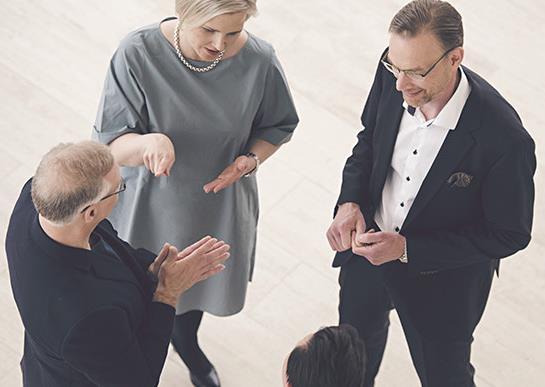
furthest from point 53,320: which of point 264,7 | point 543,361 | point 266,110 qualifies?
point 264,7

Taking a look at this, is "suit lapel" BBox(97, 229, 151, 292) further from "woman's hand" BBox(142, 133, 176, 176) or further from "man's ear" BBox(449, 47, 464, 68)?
"man's ear" BBox(449, 47, 464, 68)

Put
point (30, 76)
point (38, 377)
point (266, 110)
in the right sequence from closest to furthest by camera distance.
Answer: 1. point (38, 377)
2. point (266, 110)
3. point (30, 76)

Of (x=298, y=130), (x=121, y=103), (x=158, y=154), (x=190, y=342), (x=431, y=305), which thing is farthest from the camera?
(x=298, y=130)

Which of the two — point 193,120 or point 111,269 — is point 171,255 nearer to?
point 111,269

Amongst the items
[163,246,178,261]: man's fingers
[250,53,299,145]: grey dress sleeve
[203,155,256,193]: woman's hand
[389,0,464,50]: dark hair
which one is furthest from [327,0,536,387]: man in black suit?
[163,246,178,261]: man's fingers

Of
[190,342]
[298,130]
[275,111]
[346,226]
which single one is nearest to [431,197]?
[346,226]

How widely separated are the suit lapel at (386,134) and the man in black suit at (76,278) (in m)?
0.81

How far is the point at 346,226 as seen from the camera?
2.99m

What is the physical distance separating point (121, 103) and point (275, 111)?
18.7 inches

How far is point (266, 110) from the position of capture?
116 inches

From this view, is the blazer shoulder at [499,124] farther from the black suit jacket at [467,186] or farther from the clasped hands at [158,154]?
the clasped hands at [158,154]

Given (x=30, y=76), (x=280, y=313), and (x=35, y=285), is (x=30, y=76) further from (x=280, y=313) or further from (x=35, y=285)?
(x=35, y=285)

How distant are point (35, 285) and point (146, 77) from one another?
0.73 meters

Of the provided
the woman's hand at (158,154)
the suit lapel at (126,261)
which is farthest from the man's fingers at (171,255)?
the woman's hand at (158,154)
